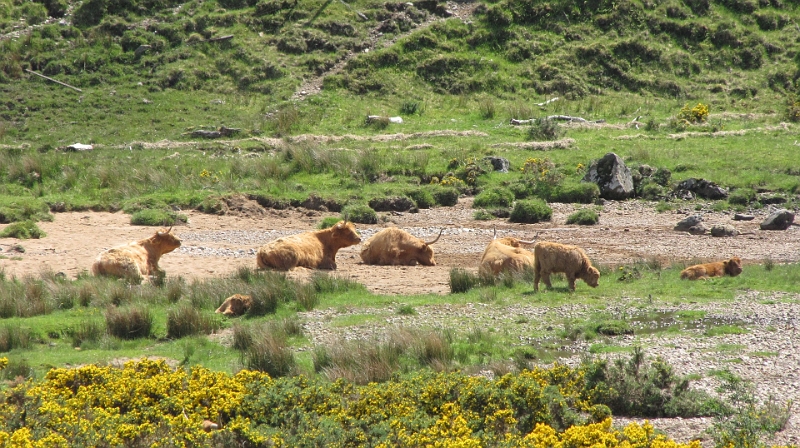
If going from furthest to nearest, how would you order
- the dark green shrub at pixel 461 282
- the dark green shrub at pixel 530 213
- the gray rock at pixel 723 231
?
the dark green shrub at pixel 530 213, the gray rock at pixel 723 231, the dark green shrub at pixel 461 282

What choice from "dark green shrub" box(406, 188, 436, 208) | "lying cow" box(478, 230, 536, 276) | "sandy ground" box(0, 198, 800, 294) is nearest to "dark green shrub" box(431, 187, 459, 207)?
"dark green shrub" box(406, 188, 436, 208)

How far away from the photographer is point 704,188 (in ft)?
79.8

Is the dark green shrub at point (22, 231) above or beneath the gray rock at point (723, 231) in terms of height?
above

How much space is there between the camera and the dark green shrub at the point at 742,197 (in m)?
23.5

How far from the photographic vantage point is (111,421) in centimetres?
773

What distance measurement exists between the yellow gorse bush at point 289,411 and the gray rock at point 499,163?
58.0 ft

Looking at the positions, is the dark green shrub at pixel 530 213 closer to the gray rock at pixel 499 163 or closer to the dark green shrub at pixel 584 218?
the dark green shrub at pixel 584 218

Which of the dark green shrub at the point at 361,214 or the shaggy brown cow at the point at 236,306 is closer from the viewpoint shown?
the shaggy brown cow at the point at 236,306

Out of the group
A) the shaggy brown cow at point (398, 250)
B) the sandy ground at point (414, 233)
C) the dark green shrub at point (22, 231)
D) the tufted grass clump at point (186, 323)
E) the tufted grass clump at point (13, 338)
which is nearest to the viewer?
the tufted grass clump at point (13, 338)

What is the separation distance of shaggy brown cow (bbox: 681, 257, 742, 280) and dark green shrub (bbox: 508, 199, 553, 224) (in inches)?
265

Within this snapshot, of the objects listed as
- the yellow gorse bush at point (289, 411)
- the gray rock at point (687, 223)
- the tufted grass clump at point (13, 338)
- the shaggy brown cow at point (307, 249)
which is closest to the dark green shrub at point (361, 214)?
the shaggy brown cow at point (307, 249)

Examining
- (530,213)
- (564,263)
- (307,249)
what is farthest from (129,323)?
(530,213)

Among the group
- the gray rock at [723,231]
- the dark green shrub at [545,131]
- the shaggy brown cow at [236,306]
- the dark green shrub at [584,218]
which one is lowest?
the gray rock at [723,231]

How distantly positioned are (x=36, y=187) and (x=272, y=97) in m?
13.6
